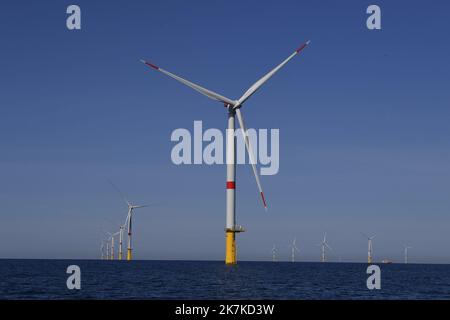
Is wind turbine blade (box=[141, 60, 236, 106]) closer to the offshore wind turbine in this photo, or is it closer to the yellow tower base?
the offshore wind turbine

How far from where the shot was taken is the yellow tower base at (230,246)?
140000 millimetres

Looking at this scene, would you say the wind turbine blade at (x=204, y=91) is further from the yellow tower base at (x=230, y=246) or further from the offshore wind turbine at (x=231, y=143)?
the yellow tower base at (x=230, y=246)

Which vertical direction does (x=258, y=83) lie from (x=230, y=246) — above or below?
above

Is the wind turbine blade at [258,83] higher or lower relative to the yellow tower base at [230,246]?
higher

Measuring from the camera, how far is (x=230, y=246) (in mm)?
Answer: 142250

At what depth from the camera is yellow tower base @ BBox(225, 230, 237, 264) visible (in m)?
140

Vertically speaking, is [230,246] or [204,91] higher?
[204,91]

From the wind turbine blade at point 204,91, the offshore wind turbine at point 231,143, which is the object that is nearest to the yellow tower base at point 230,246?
the offshore wind turbine at point 231,143

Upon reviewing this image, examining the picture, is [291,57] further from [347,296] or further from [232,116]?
[347,296]

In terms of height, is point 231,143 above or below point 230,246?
above

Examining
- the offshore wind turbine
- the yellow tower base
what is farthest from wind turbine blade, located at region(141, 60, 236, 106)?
the yellow tower base
